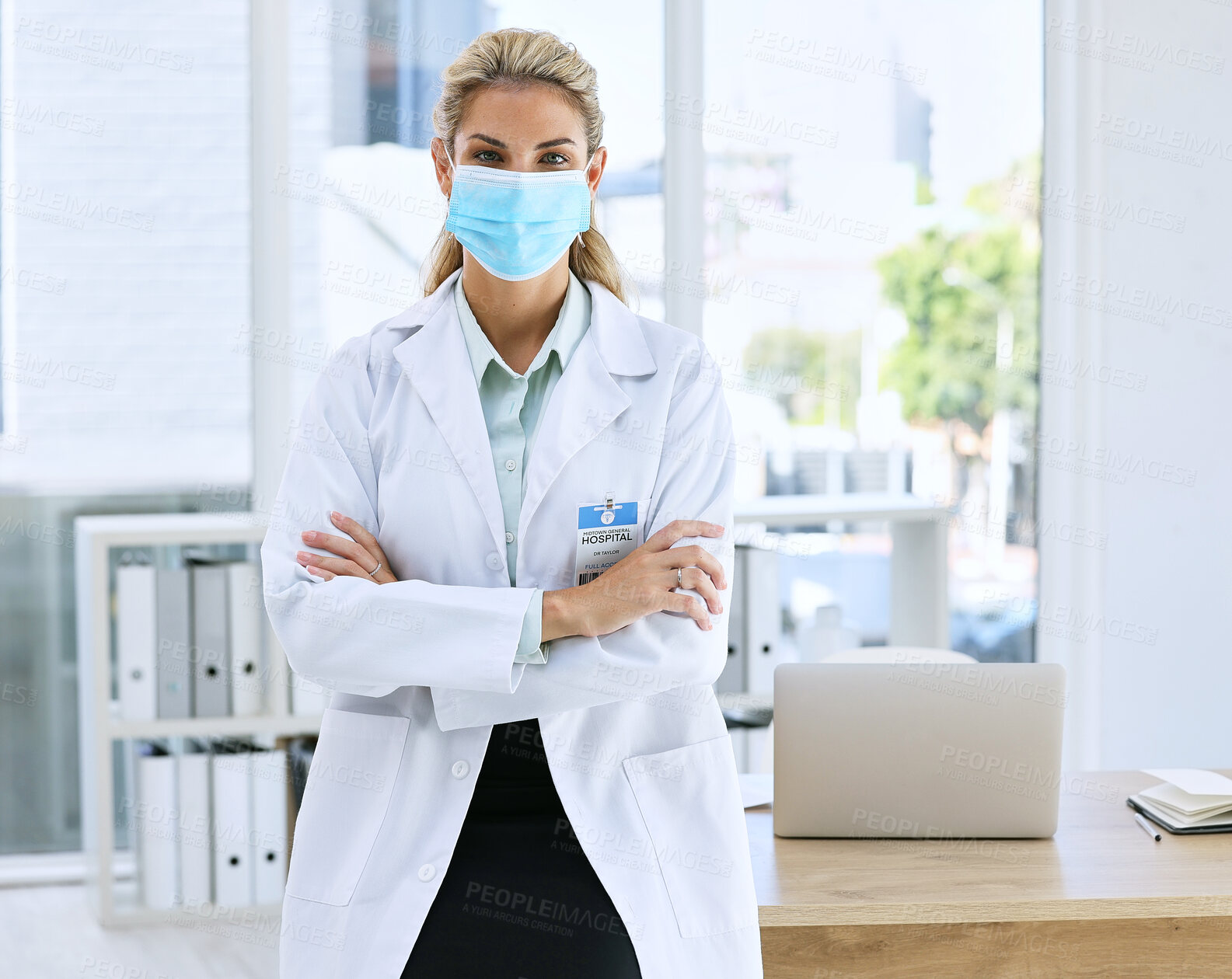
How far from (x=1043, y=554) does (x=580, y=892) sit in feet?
8.93

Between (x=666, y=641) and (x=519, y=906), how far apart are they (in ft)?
1.09

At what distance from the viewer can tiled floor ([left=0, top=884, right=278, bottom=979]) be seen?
9.40ft

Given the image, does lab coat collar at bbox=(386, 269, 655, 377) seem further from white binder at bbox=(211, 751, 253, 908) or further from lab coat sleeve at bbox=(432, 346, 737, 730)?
white binder at bbox=(211, 751, 253, 908)

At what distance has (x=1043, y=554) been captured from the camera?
144 inches

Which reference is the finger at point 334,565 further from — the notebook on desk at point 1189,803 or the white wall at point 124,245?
the white wall at point 124,245

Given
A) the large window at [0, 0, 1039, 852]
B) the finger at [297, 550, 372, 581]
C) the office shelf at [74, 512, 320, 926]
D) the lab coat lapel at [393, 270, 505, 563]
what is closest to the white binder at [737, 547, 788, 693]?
the large window at [0, 0, 1039, 852]

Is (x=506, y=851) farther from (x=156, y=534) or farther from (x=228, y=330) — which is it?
(x=228, y=330)

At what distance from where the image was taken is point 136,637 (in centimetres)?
300

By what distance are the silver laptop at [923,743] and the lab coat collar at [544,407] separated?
0.43 metres

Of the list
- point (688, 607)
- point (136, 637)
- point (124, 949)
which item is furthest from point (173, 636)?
point (688, 607)

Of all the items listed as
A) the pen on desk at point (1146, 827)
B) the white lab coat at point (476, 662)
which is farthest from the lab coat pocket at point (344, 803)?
the pen on desk at point (1146, 827)

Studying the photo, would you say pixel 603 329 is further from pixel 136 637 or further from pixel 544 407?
pixel 136 637

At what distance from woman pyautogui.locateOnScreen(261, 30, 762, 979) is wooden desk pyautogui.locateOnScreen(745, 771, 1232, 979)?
7.8 inches

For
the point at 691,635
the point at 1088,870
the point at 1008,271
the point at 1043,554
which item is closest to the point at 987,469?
the point at 1043,554
